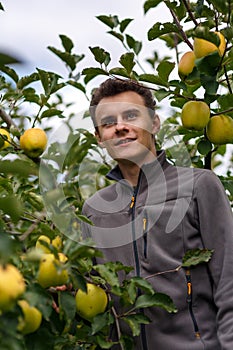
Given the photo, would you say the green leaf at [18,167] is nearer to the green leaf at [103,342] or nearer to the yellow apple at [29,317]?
the yellow apple at [29,317]

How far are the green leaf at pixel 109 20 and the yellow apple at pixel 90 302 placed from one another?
922 millimetres

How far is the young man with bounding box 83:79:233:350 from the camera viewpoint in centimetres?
167

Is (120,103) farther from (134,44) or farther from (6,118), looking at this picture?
(6,118)

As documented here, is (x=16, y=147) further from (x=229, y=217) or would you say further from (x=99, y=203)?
(x=229, y=217)

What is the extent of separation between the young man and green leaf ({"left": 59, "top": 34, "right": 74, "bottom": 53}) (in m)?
0.20

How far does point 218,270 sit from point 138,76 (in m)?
0.62

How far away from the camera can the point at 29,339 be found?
4.02ft

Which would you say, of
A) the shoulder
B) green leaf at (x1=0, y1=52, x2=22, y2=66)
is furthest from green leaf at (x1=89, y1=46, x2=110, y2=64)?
green leaf at (x1=0, y1=52, x2=22, y2=66)

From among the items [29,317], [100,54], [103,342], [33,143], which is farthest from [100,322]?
[100,54]

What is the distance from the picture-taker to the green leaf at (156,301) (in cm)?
144

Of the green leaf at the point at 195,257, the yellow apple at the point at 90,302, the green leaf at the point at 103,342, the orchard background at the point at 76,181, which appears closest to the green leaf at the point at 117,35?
the orchard background at the point at 76,181

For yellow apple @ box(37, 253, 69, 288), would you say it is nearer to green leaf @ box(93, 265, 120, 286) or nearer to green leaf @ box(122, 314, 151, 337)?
green leaf @ box(93, 265, 120, 286)

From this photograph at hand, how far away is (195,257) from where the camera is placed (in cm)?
162

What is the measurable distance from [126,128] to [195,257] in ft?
1.71
